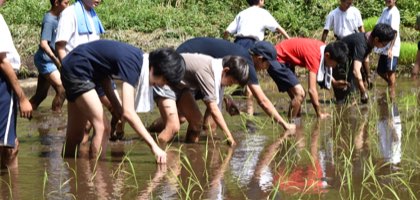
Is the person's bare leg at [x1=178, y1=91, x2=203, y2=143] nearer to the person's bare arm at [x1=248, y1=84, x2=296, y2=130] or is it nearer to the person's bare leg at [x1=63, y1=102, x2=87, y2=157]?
the person's bare arm at [x1=248, y1=84, x2=296, y2=130]

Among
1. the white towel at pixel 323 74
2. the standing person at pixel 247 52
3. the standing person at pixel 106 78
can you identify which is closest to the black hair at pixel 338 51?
the white towel at pixel 323 74

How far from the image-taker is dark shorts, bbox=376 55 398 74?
12.5 metres

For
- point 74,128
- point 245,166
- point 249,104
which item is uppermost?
point 74,128

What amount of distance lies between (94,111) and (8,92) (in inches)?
28.3

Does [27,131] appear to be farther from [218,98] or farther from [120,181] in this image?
[120,181]

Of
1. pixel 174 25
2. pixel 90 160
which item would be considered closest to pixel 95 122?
pixel 90 160

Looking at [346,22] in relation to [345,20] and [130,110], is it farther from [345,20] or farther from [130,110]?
[130,110]

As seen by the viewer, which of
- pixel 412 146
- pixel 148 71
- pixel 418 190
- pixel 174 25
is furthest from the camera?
pixel 174 25

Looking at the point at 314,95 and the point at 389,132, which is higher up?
the point at 314,95

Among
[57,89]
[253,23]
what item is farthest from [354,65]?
[57,89]

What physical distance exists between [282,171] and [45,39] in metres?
3.49

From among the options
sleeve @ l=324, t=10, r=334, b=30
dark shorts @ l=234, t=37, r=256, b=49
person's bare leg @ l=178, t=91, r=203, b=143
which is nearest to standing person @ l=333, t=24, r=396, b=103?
dark shorts @ l=234, t=37, r=256, b=49

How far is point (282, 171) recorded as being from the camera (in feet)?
23.1

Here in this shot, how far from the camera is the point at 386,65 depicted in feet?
41.2
